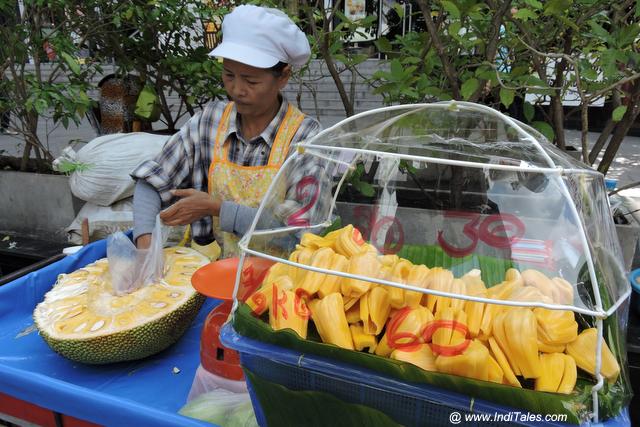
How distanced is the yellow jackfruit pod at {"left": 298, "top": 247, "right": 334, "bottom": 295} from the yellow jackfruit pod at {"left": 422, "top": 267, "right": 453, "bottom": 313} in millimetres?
190

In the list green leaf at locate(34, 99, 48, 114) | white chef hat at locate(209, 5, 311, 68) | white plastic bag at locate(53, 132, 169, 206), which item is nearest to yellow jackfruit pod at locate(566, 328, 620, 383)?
white chef hat at locate(209, 5, 311, 68)

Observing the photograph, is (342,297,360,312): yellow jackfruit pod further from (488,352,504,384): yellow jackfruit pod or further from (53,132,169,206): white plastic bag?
(53,132,169,206): white plastic bag

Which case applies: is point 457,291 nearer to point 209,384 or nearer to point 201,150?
point 209,384

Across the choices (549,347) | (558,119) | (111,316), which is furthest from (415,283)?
(558,119)

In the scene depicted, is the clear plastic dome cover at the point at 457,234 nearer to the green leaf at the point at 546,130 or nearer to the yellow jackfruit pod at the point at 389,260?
the yellow jackfruit pod at the point at 389,260

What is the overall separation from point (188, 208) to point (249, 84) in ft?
1.42

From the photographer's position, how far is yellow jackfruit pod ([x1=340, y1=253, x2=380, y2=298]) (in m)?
0.84

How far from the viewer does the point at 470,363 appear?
72 cm

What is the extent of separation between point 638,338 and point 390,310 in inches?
56.8

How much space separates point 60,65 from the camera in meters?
2.95

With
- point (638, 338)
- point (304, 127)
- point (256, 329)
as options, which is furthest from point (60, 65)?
point (638, 338)

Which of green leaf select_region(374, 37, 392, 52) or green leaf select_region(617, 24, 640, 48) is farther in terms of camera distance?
green leaf select_region(374, 37, 392, 52)

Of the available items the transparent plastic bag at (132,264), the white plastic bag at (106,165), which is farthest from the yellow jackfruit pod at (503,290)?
the white plastic bag at (106,165)

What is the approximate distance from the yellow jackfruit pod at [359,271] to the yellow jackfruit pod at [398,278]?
3 cm
